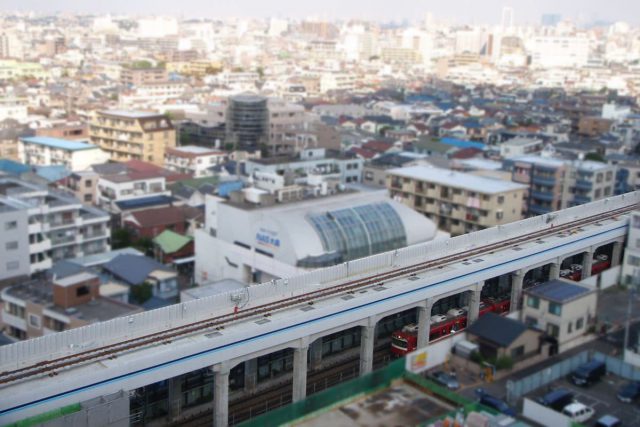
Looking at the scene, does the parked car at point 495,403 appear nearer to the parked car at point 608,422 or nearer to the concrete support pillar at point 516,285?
the parked car at point 608,422

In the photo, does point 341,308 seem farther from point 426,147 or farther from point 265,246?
point 426,147

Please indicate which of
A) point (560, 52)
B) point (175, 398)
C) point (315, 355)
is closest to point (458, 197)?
point (315, 355)

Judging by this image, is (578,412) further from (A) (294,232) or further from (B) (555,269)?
(A) (294,232)

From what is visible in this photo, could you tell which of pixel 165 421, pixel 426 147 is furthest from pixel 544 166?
pixel 165 421

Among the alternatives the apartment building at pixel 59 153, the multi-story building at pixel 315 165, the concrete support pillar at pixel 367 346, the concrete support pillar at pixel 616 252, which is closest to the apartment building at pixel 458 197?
the multi-story building at pixel 315 165

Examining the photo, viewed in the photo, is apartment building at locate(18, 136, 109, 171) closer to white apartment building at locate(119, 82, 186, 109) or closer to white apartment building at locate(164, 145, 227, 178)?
white apartment building at locate(164, 145, 227, 178)
